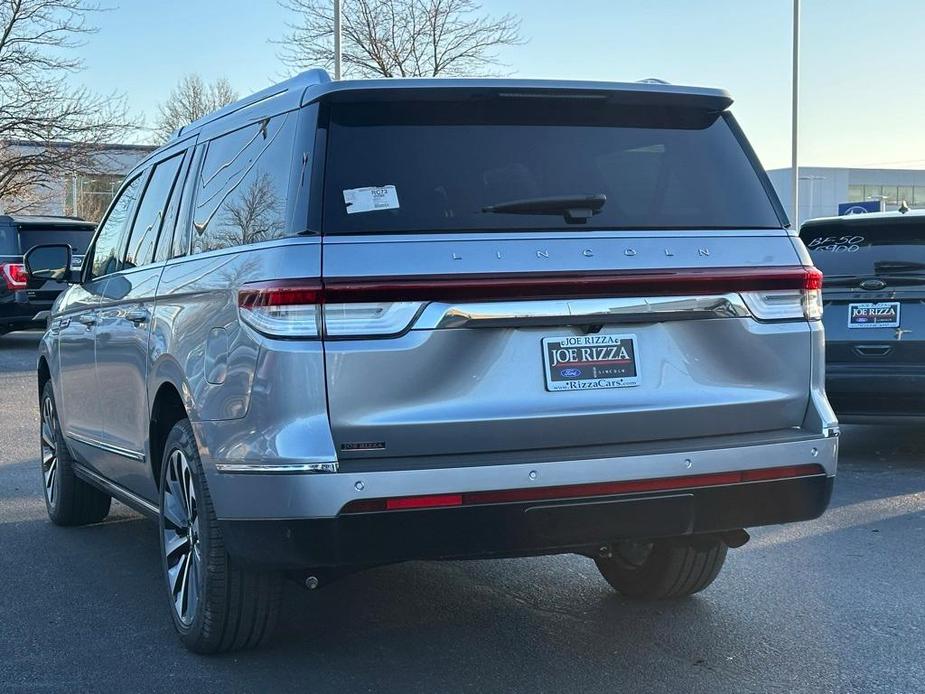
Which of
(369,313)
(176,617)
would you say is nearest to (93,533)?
(176,617)

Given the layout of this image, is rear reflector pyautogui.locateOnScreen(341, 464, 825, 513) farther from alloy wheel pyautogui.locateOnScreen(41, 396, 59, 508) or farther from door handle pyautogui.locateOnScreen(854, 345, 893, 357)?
door handle pyautogui.locateOnScreen(854, 345, 893, 357)

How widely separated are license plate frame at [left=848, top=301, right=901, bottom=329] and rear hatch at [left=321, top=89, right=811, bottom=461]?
4.25 metres

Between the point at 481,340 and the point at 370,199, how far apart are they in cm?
56

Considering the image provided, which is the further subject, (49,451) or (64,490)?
(49,451)

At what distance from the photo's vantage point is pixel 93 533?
6695 mm

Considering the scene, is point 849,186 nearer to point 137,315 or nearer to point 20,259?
point 20,259

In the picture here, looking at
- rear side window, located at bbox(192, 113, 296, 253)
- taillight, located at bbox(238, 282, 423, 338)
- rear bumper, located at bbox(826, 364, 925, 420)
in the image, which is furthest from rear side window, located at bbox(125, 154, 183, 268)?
rear bumper, located at bbox(826, 364, 925, 420)

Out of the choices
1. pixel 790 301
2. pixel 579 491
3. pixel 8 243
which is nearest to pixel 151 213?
pixel 579 491

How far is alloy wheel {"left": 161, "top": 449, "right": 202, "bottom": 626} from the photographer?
14.6 ft

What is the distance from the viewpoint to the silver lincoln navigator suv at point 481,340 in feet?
12.1

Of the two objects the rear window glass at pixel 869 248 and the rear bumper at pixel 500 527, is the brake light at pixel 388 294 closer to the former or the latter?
the rear bumper at pixel 500 527

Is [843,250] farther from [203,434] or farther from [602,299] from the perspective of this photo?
[203,434]

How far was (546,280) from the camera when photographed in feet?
12.5

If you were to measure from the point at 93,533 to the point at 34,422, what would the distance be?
510cm
